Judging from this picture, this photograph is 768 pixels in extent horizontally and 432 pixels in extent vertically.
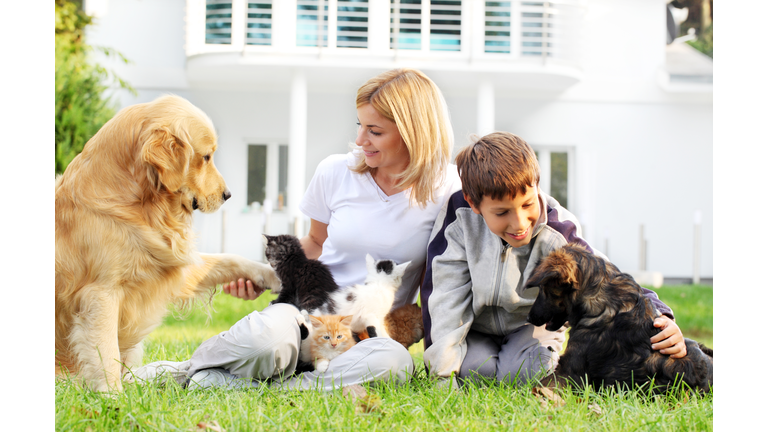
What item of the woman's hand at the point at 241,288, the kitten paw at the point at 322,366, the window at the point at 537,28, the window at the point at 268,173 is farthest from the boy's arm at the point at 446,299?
the window at the point at 268,173

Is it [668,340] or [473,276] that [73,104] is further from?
[668,340]

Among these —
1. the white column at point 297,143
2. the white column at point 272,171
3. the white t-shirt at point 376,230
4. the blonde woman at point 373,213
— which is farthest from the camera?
the white column at point 272,171

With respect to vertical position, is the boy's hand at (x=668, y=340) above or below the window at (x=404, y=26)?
below

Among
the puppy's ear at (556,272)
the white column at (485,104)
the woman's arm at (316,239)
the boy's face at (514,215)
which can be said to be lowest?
the puppy's ear at (556,272)

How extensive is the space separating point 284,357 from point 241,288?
0.60 metres

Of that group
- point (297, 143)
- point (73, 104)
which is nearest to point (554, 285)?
point (73, 104)

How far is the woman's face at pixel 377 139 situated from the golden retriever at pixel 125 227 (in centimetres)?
82

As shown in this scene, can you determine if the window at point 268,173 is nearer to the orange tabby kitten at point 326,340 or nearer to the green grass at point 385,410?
the orange tabby kitten at point 326,340

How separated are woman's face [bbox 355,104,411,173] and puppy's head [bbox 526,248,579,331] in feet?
3.46

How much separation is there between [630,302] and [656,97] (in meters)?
13.2

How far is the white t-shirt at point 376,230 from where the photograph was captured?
3.12 meters

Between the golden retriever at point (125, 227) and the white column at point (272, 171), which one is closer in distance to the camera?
the golden retriever at point (125, 227)

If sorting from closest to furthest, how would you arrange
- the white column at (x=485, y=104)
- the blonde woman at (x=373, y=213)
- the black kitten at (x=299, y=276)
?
the blonde woman at (x=373, y=213) < the black kitten at (x=299, y=276) < the white column at (x=485, y=104)

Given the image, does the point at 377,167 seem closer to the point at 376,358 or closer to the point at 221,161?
the point at 376,358
